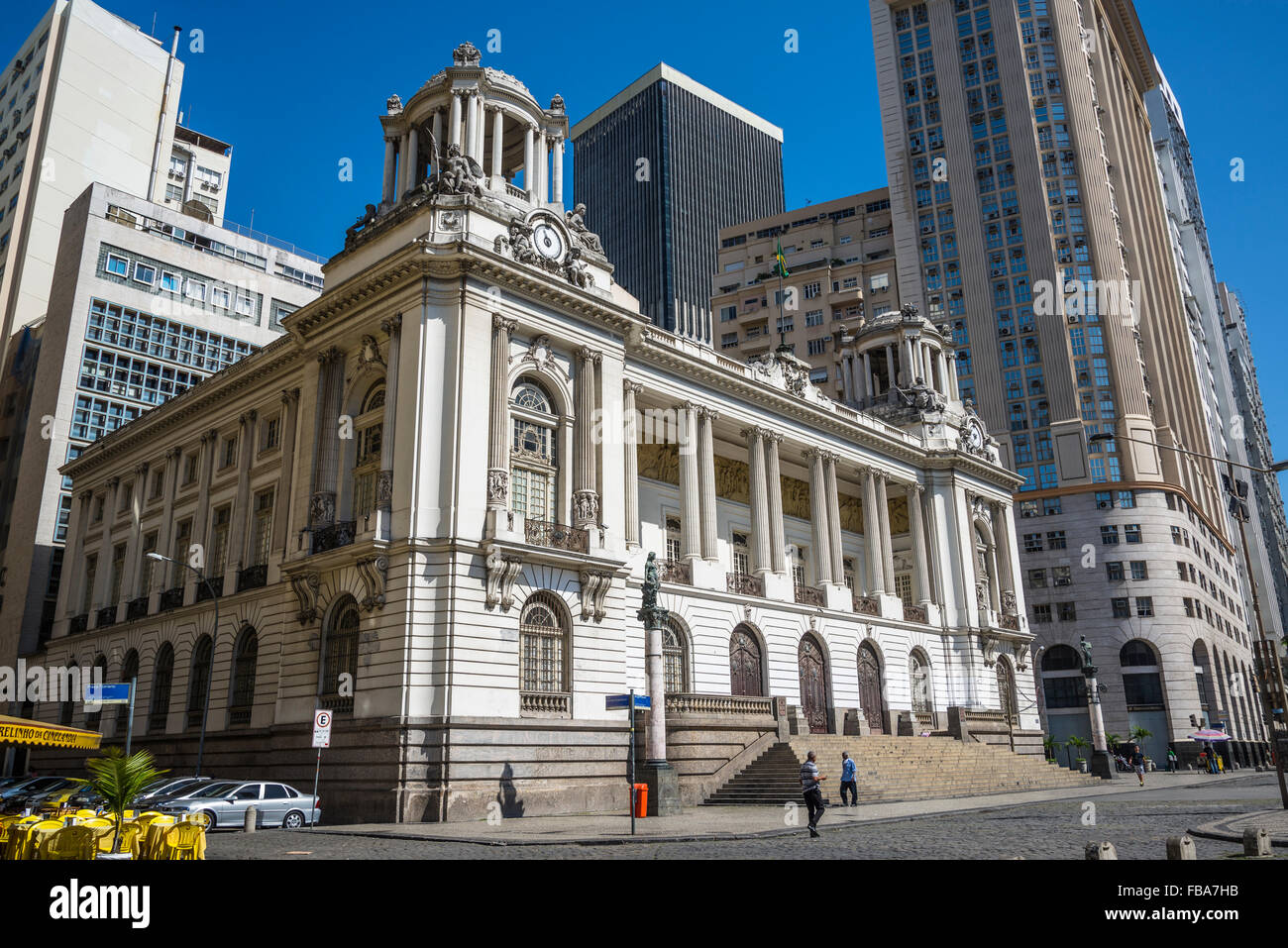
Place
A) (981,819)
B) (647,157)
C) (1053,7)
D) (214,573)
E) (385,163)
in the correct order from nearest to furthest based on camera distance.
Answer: (981,819) < (385,163) < (214,573) < (1053,7) < (647,157)

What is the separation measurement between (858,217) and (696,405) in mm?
65739

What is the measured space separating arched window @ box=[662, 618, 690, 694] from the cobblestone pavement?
13900mm

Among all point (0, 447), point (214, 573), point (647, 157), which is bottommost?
point (214, 573)

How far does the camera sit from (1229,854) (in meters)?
13.8

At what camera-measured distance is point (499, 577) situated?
29938 mm

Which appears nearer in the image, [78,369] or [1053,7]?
[78,369]

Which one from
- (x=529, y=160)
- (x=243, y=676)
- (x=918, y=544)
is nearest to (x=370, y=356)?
(x=529, y=160)

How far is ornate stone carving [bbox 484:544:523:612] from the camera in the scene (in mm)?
29672

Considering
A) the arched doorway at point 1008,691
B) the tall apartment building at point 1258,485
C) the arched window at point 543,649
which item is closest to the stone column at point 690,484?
the arched window at point 543,649

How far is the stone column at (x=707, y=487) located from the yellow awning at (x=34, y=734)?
23.4m

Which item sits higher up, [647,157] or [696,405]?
[647,157]
